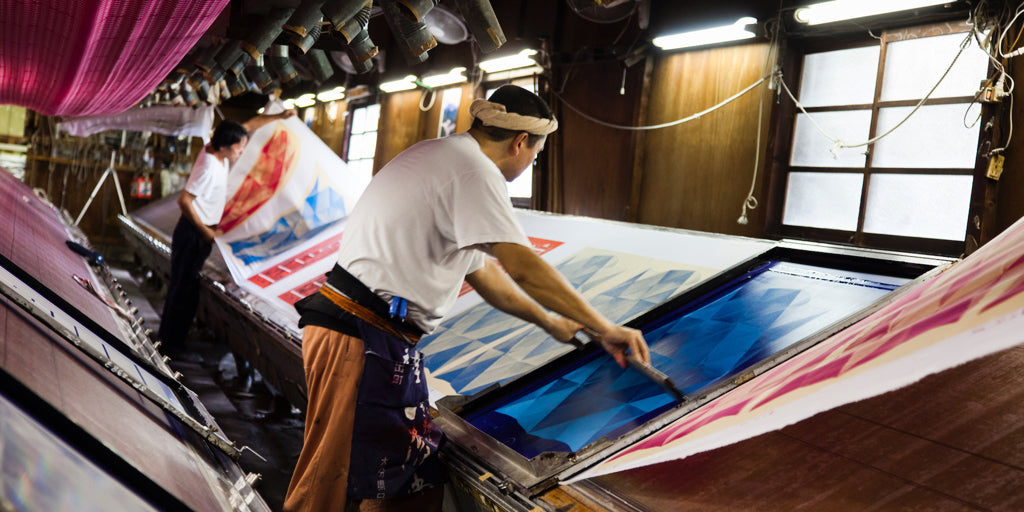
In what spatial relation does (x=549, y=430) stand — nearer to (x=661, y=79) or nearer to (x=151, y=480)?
(x=151, y=480)

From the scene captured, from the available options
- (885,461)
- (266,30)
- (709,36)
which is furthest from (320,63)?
(885,461)

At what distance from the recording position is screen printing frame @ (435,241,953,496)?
1388mm

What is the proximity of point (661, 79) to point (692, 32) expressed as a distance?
0.62 meters

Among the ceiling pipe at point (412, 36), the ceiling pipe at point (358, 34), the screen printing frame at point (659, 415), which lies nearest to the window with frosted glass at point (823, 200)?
the screen printing frame at point (659, 415)

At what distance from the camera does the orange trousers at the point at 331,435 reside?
1704 millimetres

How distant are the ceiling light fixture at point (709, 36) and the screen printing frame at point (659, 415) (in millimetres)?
2500

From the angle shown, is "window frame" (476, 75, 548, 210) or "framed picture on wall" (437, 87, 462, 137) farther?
"framed picture on wall" (437, 87, 462, 137)

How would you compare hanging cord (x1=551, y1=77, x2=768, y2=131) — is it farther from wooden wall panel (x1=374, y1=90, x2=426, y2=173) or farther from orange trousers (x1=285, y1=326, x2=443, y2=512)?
orange trousers (x1=285, y1=326, x2=443, y2=512)

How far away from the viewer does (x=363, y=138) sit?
9.38 m

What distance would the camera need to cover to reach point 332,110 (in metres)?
10.2

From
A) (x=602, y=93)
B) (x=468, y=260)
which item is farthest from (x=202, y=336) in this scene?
(x=468, y=260)

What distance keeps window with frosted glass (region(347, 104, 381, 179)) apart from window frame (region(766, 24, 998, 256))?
18.9 ft

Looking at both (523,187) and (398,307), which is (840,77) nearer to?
(523,187)

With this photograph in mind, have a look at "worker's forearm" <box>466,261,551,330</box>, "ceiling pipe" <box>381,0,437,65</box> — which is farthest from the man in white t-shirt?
"worker's forearm" <box>466,261,551,330</box>
